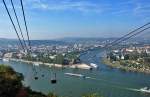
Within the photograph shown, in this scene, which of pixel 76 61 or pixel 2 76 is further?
pixel 76 61

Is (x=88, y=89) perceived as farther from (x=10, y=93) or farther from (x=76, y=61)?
(x=76, y=61)

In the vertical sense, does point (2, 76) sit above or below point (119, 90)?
above

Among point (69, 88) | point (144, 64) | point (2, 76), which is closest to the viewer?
point (2, 76)

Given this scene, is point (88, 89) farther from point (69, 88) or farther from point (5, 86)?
point (5, 86)

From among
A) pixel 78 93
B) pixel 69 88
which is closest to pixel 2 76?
pixel 78 93

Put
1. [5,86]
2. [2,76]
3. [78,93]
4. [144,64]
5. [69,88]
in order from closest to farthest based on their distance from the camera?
[5,86], [2,76], [78,93], [69,88], [144,64]

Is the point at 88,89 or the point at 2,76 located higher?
the point at 2,76

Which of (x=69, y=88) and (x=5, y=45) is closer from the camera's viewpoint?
(x=69, y=88)

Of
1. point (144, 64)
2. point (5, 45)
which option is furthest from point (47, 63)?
point (5, 45)

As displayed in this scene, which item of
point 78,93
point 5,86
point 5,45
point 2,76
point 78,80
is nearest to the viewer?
point 5,86
